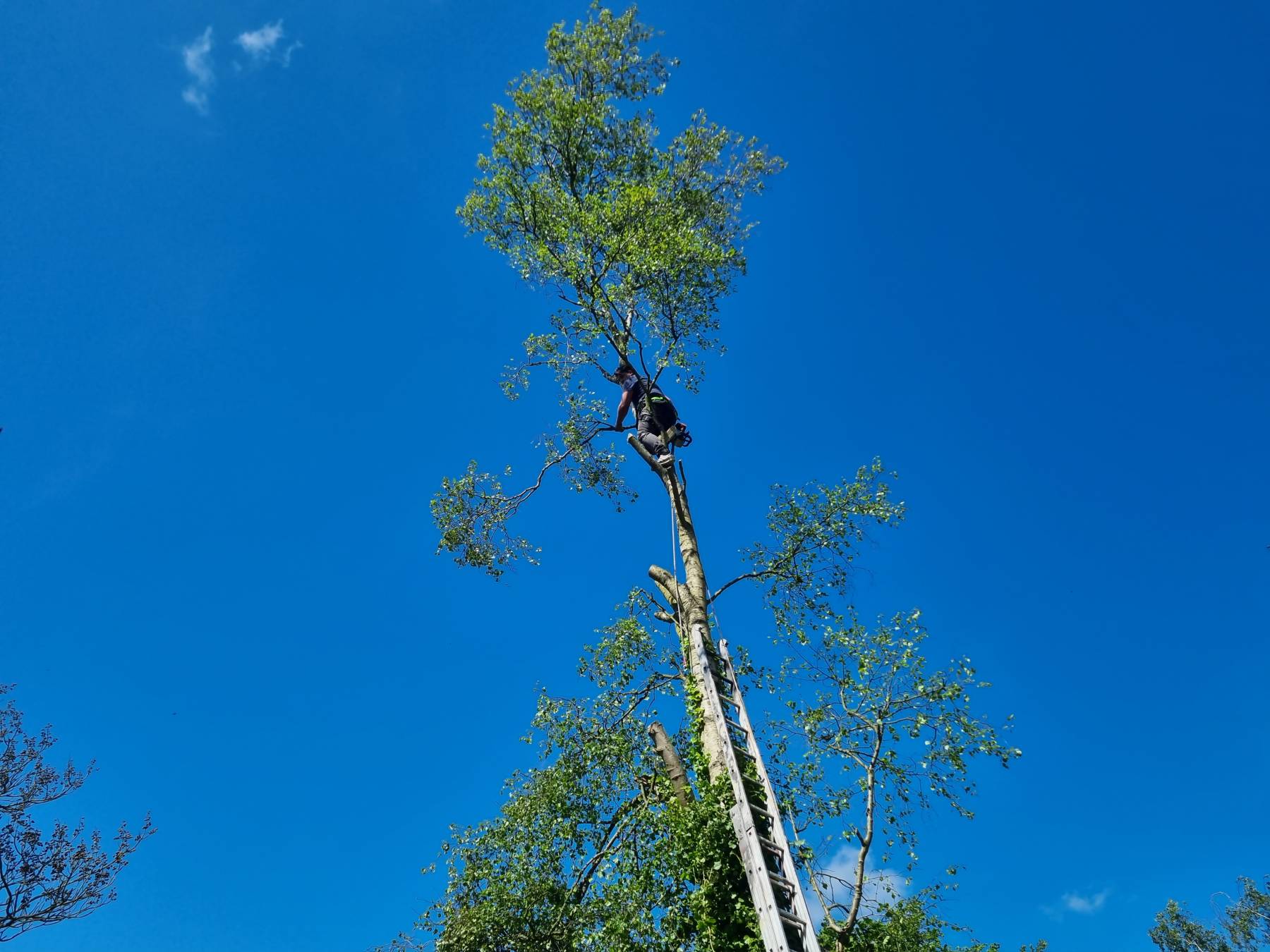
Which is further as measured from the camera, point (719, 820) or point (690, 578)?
point (690, 578)

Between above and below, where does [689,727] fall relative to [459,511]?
below

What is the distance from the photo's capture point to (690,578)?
10359 mm

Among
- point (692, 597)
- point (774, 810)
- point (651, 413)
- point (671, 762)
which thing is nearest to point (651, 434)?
point (651, 413)

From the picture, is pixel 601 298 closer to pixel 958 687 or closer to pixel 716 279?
pixel 716 279

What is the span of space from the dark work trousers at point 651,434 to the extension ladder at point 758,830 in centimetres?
352

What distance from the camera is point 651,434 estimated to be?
39.2 ft

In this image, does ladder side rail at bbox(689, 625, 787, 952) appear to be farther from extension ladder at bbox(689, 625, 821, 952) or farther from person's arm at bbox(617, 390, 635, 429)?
person's arm at bbox(617, 390, 635, 429)

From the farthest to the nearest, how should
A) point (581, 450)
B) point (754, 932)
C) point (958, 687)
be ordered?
point (581, 450) → point (958, 687) → point (754, 932)

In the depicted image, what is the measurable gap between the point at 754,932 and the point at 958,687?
3261 millimetres

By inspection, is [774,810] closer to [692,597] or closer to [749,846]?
[749,846]

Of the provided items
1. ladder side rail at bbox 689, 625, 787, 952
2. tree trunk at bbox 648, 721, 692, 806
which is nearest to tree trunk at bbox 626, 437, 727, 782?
ladder side rail at bbox 689, 625, 787, 952

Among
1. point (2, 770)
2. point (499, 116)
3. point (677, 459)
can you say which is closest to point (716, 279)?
point (677, 459)

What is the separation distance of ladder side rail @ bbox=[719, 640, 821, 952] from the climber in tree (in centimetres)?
361

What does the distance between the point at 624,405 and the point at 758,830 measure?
7087mm
